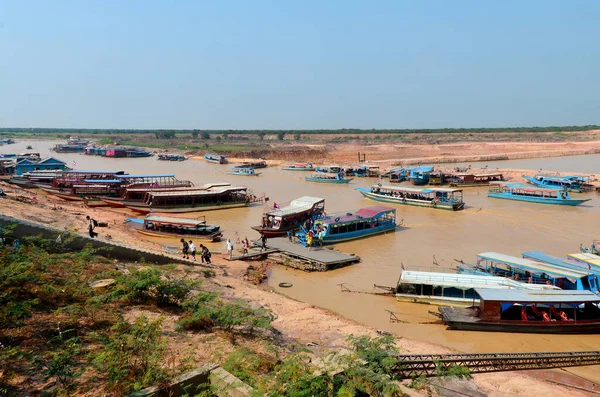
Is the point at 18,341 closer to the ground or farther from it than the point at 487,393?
farther from it

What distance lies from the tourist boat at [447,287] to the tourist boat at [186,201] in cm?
2158

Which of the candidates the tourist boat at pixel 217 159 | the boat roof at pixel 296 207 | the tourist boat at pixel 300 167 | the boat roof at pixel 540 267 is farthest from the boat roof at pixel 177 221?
the tourist boat at pixel 217 159

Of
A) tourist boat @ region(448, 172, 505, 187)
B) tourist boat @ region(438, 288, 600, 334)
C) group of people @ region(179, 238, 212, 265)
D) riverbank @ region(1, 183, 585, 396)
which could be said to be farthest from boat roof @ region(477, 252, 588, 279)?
tourist boat @ region(448, 172, 505, 187)

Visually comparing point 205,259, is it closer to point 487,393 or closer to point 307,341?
point 307,341

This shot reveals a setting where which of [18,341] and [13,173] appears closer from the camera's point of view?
[18,341]

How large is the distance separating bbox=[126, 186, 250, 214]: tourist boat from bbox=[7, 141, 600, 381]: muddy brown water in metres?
1.06

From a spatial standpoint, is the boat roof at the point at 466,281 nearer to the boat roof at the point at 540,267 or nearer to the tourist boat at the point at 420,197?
the boat roof at the point at 540,267

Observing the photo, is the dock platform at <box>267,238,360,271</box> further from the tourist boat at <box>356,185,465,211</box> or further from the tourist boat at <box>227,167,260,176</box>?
the tourist boat at <box>227,167,260,176</box>

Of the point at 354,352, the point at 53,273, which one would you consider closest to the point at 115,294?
the point at 53,273

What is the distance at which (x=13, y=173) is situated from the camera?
4834cm

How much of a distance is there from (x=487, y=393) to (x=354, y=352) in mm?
3874

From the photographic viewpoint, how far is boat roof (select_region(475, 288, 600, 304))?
1377 centimetres

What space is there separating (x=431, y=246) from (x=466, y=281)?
8.96 meters

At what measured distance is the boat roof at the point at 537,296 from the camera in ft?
45.2
